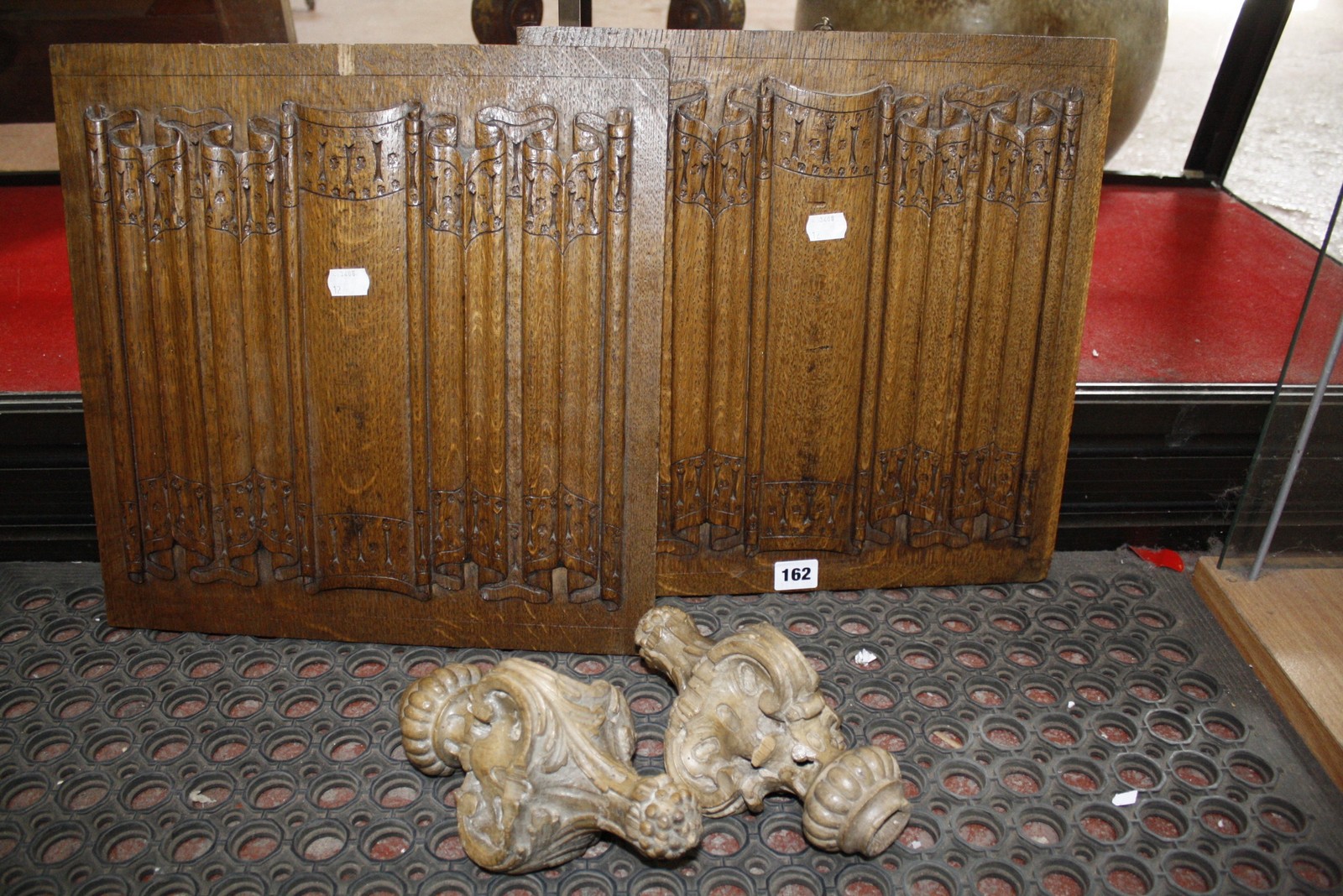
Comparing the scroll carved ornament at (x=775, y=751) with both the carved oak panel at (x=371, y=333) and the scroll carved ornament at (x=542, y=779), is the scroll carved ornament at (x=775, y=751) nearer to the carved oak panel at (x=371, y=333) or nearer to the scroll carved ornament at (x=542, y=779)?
the scroll carved ornament at (x=542, y=779)

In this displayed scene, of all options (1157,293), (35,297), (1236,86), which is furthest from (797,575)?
(1236,86)

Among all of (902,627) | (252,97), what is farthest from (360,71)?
(902,627)

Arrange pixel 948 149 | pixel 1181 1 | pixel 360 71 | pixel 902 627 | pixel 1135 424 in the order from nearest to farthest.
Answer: pixel 360 71 → pixel 948 149 → pixel 902 627 → pixel 1135 424 → pixel 1181 1

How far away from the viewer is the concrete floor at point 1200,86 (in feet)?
9.14

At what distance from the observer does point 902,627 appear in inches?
77.6

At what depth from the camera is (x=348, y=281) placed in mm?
1721

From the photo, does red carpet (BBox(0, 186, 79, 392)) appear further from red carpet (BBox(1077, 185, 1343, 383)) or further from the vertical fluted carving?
red carpet (BBox(1077, 185, 1343, 383))

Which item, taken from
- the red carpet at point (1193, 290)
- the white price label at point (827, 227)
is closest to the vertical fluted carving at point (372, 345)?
the white price label at point (827, 227)

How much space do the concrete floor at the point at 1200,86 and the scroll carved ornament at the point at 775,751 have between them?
1854 millimetres

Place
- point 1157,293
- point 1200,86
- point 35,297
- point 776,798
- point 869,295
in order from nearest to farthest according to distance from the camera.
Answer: point 776,798, point 869,295, point 35,297, point 1157,293, point 1200,86

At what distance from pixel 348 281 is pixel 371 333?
8cm

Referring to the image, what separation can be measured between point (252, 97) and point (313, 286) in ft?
0.90

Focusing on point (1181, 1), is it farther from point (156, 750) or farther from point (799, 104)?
point (156, 750)

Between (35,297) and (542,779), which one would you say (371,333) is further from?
(35,297)
